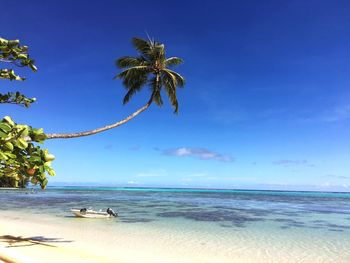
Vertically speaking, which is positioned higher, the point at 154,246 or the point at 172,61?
the point at 172,61

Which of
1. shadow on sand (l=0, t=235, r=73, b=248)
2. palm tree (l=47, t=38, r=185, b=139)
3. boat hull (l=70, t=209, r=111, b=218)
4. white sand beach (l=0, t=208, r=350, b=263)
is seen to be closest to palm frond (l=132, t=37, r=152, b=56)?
palm tree (l=47, t=38, r=185, b=139)

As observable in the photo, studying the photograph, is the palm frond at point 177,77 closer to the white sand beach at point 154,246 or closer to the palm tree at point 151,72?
the palm tree at point 151,72

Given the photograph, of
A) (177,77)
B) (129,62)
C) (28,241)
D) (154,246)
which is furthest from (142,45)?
(28,241)

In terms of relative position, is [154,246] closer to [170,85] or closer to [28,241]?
[28,241]

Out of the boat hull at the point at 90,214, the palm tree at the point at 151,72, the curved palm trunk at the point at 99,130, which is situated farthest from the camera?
the boat hull at the point at 90,214

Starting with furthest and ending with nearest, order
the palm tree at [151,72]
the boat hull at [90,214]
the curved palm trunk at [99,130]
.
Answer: the boat hull at [90,214] → the palm tree at [151,72] → the curved palm trunk at [99,130]

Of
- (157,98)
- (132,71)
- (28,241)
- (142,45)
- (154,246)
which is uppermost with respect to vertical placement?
(142,45)

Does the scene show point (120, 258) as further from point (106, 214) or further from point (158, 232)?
point (106, 214)

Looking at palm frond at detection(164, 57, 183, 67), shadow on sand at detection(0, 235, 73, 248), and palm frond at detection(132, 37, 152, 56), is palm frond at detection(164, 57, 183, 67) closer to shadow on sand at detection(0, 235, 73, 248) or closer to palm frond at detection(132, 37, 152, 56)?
palm frond at detection(132, 37, 152, 56)

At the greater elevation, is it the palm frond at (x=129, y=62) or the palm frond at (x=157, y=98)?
the palm frond at (x=129, y=62)

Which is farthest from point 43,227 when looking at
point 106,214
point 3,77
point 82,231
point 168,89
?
point 3,77

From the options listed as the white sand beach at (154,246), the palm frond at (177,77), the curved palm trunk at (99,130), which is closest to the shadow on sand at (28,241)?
the white sand beach at (154,246)

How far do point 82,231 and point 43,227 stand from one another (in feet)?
8.92

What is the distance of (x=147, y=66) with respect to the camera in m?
17.8
